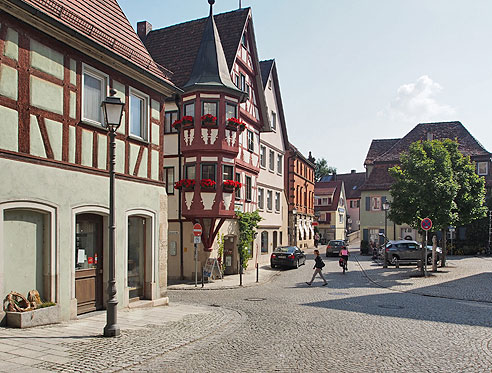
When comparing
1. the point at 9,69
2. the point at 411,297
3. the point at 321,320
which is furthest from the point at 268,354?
the point at 411,297

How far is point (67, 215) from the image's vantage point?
39.4 ft

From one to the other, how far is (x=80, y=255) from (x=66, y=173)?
2.29 m

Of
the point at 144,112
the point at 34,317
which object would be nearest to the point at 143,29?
the point at 144,112

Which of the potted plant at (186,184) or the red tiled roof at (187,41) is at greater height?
the red tiled roof at (187,41)

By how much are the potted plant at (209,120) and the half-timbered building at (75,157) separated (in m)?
7.94

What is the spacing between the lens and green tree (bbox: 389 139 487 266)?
25.5 m

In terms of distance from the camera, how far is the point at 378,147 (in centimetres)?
6197

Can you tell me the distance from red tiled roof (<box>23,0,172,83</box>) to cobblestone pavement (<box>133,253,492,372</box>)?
8121mm

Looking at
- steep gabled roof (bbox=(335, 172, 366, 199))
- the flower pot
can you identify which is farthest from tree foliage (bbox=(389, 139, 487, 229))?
steep gabled roof (bbox=(335, 172, 366, 199))

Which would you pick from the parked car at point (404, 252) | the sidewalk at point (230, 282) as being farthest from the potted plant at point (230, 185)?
the parked car at point (404, 252)

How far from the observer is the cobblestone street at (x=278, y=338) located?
843cm

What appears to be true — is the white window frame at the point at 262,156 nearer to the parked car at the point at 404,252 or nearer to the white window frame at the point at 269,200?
the white window frame at the point at 269,200

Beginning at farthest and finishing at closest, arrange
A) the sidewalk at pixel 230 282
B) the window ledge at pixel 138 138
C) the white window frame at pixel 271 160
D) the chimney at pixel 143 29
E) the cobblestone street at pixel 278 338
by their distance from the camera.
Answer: the white window frame at pixel 271 160
the chimney at pixel 143 29
the sidewalk at pixel 230 282
the window ledge at pixel 138 138
the cobblestone street at pixel 278 338

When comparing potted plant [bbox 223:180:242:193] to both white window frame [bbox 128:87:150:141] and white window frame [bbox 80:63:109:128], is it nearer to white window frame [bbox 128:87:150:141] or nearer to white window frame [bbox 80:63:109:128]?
white window frame [bbox 128:87:150:141]
